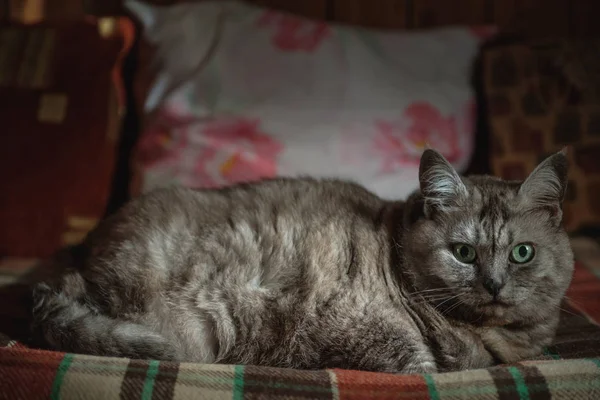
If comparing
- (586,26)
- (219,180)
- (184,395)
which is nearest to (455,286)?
(184,395)

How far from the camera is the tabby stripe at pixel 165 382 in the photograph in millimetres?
901

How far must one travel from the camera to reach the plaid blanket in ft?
2.96

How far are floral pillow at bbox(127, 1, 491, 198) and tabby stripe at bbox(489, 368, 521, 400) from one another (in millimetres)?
915

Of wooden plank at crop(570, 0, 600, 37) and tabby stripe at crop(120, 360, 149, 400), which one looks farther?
wooden plank at crop(570, 0, 600, 37)

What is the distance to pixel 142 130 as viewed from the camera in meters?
1.97

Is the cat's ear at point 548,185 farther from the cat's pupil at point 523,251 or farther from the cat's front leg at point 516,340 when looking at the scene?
the cat's front leg at point 516,340

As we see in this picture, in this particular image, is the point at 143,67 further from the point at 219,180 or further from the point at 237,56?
the point at 219,180

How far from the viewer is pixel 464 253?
1206mm

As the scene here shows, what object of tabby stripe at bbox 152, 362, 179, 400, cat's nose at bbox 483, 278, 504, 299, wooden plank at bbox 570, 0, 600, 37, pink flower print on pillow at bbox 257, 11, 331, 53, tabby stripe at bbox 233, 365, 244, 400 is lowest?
tabby stripe at bbox 233, 365, 244, 400

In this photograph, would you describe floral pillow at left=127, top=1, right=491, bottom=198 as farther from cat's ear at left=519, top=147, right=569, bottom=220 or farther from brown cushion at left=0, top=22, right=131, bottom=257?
cat's ear at left=519, top=147, right=569, bottom=220

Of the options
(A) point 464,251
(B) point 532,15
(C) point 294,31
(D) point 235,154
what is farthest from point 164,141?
(B) point 532,15

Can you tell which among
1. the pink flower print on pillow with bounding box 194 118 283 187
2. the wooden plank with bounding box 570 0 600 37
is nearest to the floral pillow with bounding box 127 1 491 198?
the pink flower print on pillow with bounding box 194 118 283 187

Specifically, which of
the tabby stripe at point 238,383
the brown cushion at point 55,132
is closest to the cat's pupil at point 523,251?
the tabby stripe at point 238,383

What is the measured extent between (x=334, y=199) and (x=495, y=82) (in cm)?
89
